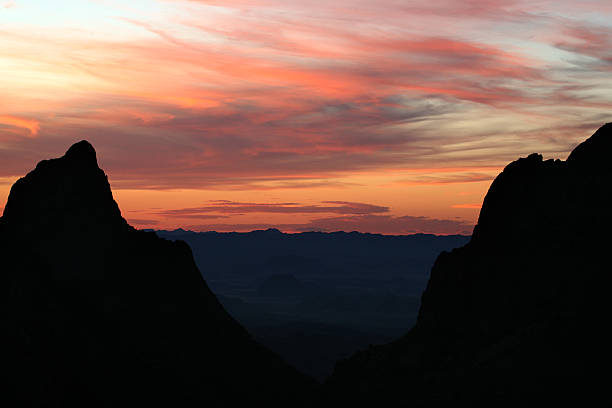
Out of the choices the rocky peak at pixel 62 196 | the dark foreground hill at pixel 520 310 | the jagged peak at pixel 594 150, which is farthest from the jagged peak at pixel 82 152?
the jagged peak at pixel 594 150

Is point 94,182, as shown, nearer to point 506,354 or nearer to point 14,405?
point 14,405

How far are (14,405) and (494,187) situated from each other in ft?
175

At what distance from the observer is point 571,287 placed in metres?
60.6

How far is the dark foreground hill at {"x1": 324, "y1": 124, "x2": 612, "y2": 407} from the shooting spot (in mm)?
53188

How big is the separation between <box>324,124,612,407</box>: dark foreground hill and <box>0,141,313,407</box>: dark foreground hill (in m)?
13.5

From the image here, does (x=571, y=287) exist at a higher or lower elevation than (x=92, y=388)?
higher

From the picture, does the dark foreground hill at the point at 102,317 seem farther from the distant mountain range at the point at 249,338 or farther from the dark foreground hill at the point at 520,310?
the dark foreground hill at the point at 520,310

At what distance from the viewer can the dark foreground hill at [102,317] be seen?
6775 cm

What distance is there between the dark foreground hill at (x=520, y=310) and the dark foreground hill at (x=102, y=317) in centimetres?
1345

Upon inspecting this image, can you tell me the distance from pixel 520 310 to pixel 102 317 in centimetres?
4443

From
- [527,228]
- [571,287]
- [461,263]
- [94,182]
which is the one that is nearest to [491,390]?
[571,287]

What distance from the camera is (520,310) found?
6456 centimetres

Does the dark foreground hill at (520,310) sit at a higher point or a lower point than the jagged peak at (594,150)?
lower

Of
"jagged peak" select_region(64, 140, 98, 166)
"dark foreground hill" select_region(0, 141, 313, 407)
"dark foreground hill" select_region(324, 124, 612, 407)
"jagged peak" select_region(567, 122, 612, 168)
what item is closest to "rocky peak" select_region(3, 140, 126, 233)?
"jagged peak" select_region(64, 140, 98, 166)
